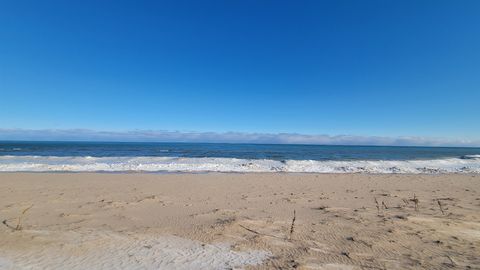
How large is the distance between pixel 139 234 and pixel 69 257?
4.02 feet

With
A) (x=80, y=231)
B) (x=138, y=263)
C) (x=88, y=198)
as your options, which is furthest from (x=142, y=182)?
(x=138, y=263)

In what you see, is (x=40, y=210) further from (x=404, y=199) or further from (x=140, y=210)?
(x=404, y=199)

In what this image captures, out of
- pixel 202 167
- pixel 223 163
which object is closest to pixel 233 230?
pixel 202 167

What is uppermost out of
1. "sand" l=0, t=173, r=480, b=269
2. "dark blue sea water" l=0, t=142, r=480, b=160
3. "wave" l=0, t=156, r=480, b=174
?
"dark blue sea water" l=0, t=142, r=480, b=160

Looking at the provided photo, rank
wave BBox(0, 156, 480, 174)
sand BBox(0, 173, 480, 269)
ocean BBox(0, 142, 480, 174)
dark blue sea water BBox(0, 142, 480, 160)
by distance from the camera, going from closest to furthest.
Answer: sand BBox(0, 173, 480, 269) → wave BBox(0, 156, 480, 174) → ocean BBox(0, 142, 480, 174) → dark blue sea water BBox(0, 142, 480, 160)

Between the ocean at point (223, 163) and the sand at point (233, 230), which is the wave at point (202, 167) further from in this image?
the sand at point (233, 230)

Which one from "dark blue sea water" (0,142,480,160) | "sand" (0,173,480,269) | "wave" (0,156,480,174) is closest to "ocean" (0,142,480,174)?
"wave" (0,156,480,174)

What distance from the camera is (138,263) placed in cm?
378

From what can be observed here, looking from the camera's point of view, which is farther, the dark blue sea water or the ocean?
the dark blue sea water

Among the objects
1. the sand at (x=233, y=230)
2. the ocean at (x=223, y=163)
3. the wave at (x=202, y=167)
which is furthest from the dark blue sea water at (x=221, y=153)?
the sand at (x=233, y=230)

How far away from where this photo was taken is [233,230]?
522 cm

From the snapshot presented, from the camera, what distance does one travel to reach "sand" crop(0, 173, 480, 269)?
390 cm

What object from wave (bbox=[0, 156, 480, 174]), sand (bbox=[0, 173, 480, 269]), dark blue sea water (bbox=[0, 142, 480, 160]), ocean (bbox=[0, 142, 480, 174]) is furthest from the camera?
dark blue sea water (bbox=[0, 142, 480, 160])

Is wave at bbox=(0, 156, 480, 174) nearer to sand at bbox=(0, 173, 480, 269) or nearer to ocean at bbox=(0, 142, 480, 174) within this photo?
ocean at bbox=(0, 142, 480, 174)
